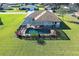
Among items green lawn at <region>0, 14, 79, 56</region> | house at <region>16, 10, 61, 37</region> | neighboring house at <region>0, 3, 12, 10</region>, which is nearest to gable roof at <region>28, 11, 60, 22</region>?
house at <region>16, 10, 61, 37</region>

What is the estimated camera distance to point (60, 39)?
3053 mm

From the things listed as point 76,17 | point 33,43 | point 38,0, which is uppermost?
point 38,0

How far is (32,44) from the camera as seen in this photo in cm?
304

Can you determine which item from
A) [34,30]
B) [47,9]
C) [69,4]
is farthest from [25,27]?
[69,4]

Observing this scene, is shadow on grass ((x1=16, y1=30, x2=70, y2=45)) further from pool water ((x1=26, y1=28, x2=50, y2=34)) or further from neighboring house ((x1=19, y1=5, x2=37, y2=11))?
neighboring house ((x1=19, y1=5, x2=37, y2=11))

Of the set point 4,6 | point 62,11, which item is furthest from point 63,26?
point 4,6

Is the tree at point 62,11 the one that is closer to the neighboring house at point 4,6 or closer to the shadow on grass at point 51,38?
the shadow on grass at point 51,38

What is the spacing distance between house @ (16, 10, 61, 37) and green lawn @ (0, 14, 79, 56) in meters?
0.08

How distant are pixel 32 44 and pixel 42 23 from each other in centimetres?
Result: 24

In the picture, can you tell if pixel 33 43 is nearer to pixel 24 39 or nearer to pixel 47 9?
pixel 24 39

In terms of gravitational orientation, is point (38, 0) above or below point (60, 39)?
above

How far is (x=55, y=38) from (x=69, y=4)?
0.38 m

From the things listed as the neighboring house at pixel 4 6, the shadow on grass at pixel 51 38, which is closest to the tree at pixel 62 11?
the shadow on grass at pixel 51 38

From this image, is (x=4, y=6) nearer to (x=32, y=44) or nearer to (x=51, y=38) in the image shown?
(x=32, y=44)
